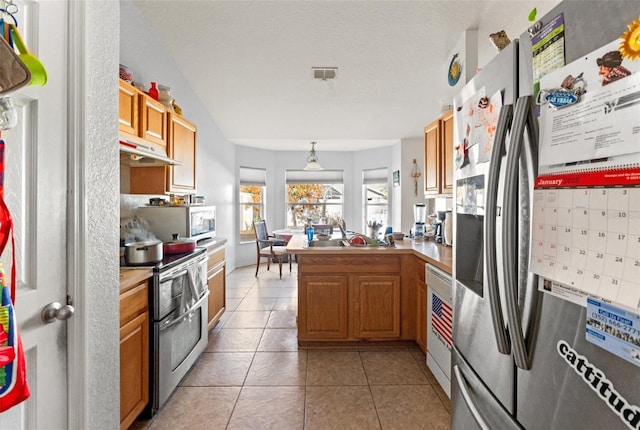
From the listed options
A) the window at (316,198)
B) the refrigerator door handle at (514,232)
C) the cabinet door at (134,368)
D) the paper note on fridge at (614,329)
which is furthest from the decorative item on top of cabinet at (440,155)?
the window at (316,198)

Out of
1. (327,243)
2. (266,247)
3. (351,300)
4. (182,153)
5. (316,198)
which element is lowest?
(351,300)

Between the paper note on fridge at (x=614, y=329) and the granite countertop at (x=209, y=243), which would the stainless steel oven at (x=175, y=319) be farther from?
the paper note on fridge at (x=614, y=329)

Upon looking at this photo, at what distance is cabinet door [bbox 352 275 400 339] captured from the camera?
9.09 ft

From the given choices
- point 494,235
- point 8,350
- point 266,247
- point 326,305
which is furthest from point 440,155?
point 266,247

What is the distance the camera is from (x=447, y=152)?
273 cm

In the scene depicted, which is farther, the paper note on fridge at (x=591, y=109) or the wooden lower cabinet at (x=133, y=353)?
the wooden lower cabinet at (x=133, y=353)

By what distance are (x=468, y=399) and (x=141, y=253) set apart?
1.83 m

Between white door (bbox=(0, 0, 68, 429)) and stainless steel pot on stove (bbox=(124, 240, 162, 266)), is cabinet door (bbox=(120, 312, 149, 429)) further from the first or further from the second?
white door (bbox=(0, 0, 68, 429))

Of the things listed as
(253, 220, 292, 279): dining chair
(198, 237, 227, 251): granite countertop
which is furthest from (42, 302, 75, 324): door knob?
(253, 220, 292, 279): dining chair

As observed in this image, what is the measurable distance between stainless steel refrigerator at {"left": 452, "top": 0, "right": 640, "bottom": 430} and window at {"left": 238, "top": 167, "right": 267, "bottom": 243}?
19.4 ft

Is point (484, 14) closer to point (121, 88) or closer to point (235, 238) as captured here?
point (121, 88)

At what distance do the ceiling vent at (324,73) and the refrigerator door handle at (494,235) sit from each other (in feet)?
8.23

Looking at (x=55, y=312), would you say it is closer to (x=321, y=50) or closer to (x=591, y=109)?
(x=591, y=109)

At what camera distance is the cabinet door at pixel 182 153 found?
2537 millimetres
